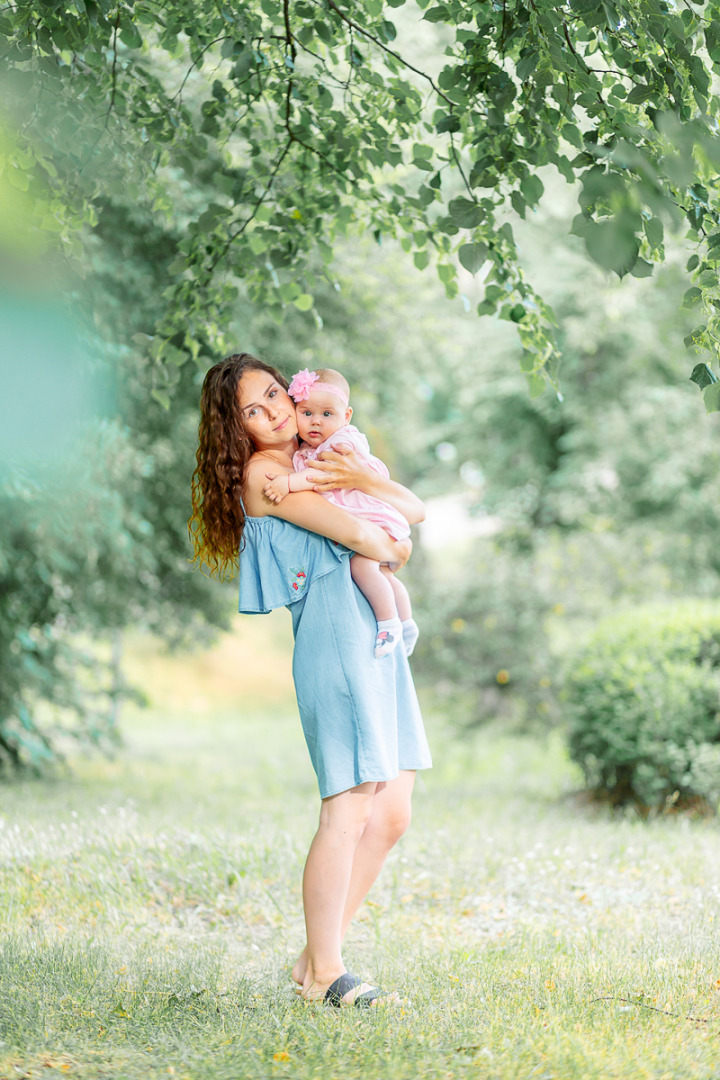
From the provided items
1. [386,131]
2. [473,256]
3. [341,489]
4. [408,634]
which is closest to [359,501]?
[341,489]

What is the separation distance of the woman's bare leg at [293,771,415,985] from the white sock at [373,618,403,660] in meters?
0.48

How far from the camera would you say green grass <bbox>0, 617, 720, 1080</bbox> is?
2.75m

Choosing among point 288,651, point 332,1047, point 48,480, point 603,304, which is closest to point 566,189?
point 603,304

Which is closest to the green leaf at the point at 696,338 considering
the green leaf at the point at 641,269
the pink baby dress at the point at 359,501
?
the green leaf at the point at 641,269

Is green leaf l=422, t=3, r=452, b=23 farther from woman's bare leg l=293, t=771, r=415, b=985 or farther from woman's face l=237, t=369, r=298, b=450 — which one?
woman's bare leg l=293, t=771, r=415, b=985

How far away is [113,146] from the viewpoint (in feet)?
14.5

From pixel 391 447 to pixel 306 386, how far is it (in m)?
11.4

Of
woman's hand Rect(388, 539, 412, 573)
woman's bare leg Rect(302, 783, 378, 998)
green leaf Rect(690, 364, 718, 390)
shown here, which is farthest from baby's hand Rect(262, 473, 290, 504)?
green leaf Rect(690, 364, 718, 390)

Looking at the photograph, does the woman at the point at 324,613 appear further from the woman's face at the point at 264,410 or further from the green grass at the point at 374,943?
the green grass at the point at 374,943

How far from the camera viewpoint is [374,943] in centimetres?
421

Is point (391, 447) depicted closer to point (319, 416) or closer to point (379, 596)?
point (319, 416)

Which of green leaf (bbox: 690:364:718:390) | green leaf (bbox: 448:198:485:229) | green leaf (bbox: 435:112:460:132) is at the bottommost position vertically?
green leaf (bbox: 690:364:718:390)

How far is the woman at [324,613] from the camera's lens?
3.21 metres

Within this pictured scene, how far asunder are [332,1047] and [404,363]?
8.99 metres
